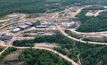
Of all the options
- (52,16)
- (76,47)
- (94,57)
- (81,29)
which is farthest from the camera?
(52,16)

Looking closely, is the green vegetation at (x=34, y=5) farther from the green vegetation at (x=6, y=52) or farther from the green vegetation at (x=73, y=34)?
the green vegetation at (x=6, y=52)

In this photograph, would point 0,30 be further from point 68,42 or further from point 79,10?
point 79,10

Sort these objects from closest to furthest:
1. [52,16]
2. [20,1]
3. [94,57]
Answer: [94,57] → [52,16] → [20,1]

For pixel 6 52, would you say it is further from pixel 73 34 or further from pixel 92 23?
Answer: pixel 92 23

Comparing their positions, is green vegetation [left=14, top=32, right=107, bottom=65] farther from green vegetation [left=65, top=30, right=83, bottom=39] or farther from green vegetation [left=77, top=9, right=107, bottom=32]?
green vegetation [left=77, top=9, right=107, bottom=32]

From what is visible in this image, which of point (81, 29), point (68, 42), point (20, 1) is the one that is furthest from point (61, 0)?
point (68, 42)

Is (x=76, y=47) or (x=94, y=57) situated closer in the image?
(x=94, y=57)

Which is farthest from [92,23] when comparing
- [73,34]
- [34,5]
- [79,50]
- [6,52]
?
[34,5]
